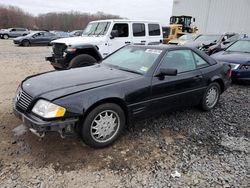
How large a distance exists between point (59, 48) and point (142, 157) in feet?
18.6

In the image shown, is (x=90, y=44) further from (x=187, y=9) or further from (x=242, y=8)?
(x=187, y=9)

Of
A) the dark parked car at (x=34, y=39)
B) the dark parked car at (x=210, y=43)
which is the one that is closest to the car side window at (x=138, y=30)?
the dark parked car at (x=210, y=43)

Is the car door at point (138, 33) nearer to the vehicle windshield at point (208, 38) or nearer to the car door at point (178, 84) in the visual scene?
the car door at point (178, 84)

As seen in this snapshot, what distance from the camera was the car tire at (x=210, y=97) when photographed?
4738 mm

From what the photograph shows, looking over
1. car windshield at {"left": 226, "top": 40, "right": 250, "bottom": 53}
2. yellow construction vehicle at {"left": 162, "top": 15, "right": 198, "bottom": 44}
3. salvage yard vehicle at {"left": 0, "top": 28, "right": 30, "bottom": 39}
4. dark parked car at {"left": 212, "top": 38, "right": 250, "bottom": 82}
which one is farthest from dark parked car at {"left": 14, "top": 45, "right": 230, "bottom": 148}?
salvage yard vehicle at {"left": 0, "top": 28, "right": 30, "bottom": 39}

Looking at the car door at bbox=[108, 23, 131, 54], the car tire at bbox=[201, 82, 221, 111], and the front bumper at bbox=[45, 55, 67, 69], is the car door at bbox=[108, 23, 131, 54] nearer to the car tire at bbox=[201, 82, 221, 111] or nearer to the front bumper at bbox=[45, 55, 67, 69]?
the front bumper at bbox=[45, 55, 67, 69]

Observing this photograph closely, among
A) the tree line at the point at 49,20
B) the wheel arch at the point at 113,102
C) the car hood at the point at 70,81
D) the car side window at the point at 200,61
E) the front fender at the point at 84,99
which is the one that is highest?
the car side window at the point at 200,61

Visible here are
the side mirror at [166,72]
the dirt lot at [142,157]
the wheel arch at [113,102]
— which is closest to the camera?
the dirt lot at [142,157]

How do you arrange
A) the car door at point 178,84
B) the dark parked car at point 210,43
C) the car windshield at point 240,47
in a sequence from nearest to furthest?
the car door at point 178,84 → the car windshield at point 240,47 → the dark parked car at point 210,43

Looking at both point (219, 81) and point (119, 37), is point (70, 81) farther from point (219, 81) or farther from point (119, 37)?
point (119, 37)

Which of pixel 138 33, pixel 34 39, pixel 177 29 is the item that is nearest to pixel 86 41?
pixel 138 33

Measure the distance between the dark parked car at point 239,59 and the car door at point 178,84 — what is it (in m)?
2.96

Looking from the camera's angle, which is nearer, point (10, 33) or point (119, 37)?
point (119, 37)

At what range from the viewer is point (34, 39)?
21047 millimetres
